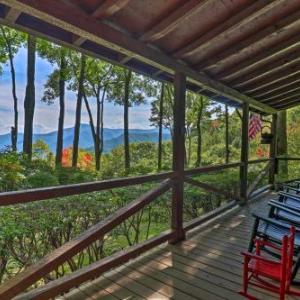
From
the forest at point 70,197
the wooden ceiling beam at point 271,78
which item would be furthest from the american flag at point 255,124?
the wooden ceiling beam at point 271,78

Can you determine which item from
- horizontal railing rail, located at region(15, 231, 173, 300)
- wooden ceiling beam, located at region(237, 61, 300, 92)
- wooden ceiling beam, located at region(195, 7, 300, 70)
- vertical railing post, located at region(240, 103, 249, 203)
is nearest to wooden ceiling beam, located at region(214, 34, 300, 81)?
wooden ceiling beam, located at region(195, 7, 300, 70)

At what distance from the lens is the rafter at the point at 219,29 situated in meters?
2.84

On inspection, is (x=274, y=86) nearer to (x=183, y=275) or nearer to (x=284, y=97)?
(x=284, y=97)

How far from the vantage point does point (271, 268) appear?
8.25 ft

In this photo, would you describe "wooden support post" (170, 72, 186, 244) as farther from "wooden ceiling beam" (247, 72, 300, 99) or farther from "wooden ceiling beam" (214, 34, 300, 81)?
"wooden ceiling beam" (247, 72, 300, 99)

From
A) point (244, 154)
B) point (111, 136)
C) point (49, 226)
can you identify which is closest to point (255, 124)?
point (244, 154)

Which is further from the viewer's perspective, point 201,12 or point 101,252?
point 101,252

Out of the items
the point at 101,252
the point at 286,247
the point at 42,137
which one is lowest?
the point at 101,252

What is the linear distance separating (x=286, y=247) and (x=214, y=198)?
3978mm

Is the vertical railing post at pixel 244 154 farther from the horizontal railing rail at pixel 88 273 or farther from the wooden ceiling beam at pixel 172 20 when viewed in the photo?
the wooden ceiling beam at pixel 172 20

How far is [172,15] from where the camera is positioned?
267cm

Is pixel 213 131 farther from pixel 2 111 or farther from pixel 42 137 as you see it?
pixel 2 111

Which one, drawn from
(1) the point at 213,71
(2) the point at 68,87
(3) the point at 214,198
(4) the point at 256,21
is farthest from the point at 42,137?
(4) the point at 256,21

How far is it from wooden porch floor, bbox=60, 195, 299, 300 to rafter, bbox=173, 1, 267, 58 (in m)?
2.23
